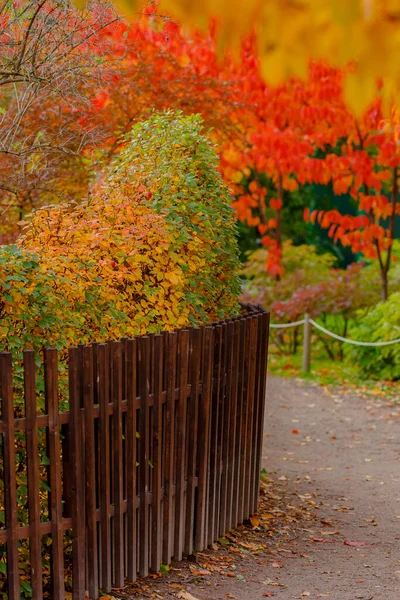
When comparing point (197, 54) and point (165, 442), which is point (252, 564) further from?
point (197, 54)

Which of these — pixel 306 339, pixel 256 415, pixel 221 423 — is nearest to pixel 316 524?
pixel 256 415

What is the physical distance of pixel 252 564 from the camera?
238 inches

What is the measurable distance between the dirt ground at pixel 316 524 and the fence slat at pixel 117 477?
20 cm

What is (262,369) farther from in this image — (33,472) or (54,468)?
(33,472)

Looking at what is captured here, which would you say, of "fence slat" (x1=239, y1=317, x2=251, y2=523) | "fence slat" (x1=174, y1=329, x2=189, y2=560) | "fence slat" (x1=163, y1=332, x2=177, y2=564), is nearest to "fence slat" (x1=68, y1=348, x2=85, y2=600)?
"fence slat" (x1=163, y1=332, x2=177, y2=564)

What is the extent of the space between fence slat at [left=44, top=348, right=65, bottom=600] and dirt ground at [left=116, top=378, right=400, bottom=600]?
0.62m

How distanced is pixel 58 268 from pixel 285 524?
10.8 ft

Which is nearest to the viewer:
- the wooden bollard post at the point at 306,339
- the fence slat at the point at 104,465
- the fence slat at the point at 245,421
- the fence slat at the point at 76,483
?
the fence slat at the point at 76,483

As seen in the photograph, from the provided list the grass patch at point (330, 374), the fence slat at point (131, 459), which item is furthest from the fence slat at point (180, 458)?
the grass patch at point (330, 374)

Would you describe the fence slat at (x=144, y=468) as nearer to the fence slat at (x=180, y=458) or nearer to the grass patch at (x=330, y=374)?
the fence slat at (x=180, y=458)

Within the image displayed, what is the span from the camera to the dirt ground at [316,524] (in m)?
5.59

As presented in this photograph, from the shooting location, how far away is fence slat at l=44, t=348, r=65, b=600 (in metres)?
4.41

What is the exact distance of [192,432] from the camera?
5.74 meters

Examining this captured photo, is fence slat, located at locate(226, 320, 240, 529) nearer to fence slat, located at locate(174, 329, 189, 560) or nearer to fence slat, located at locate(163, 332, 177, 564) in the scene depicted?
fence slat, located at locate(174, 329, 189, 560)
